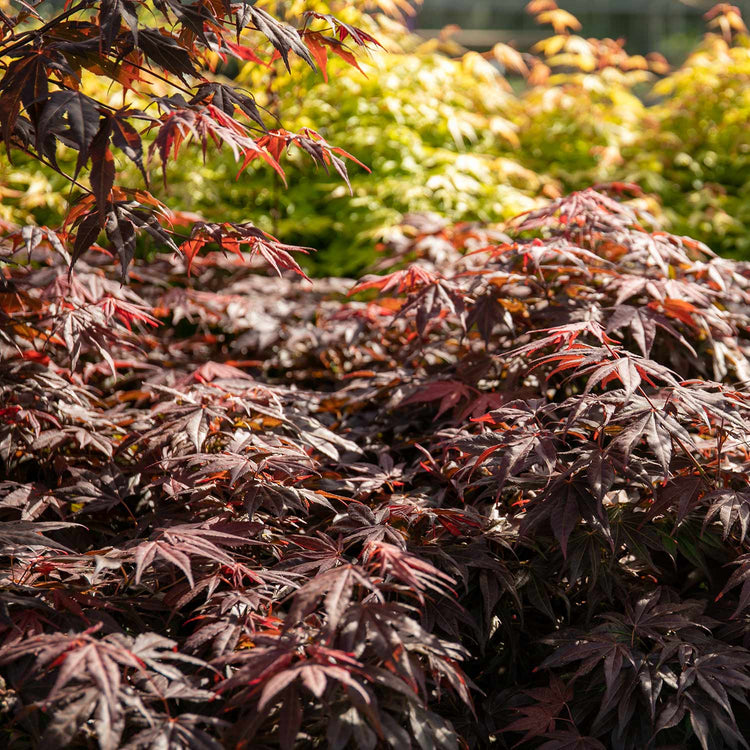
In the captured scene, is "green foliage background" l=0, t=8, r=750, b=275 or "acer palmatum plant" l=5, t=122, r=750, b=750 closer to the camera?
"acer palmatum plant" l=5, t=122, r=750, b=750

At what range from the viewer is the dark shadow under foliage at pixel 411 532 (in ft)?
4.81

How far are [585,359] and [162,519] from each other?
118 cm

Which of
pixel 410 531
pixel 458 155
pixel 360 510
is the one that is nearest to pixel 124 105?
pixel 360 510

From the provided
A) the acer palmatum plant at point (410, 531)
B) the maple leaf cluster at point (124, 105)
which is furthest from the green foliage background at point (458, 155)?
the maple leaf cluster at point (124, 105)

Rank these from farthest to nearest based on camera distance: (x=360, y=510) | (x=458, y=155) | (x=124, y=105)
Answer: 1. (x=458, y=155)
2. (x=360, y=510)
3. (x=124, y=105)

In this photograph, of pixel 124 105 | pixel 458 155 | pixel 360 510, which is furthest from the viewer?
pixel 458 155

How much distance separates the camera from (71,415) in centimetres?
227

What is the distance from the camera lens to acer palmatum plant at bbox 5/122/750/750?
1.47 metres

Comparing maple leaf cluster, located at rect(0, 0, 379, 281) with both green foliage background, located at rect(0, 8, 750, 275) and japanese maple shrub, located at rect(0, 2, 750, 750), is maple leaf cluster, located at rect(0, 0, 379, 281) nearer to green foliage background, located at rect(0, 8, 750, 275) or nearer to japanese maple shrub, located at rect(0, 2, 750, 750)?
japanese maple shrub, located at rect(0, 2, 750, 750)

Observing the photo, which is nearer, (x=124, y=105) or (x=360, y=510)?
(x=124, y=105)

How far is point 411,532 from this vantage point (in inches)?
78.0

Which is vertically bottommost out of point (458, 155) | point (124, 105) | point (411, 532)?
point (411, 532)

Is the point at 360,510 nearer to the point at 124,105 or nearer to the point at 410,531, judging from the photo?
the point at 410,531

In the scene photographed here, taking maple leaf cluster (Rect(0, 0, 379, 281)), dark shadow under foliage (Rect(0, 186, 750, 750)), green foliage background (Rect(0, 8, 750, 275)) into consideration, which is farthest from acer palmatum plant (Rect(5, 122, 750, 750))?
green foliage background (Rect(0, 8, 750, 275))
